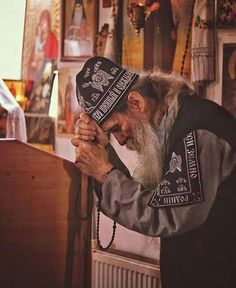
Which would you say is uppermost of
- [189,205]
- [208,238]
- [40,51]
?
[40,51]

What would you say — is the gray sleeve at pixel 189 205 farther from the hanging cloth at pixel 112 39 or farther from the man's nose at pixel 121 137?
the hanging cloth at pixel 112 39

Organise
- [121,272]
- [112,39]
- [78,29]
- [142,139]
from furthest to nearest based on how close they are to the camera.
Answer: [78,29] → [112,39] → [121,272] → [142,139]

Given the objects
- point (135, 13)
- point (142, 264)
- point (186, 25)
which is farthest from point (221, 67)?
point (142, 264)

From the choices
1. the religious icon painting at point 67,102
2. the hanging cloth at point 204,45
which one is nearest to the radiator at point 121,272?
the religious icon painting at point 67,102

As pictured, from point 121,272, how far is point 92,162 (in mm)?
1859

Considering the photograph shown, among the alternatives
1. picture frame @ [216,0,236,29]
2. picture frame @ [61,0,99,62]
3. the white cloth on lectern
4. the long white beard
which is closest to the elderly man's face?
the long white beard

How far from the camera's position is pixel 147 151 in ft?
6.28

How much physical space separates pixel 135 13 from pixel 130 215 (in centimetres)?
202

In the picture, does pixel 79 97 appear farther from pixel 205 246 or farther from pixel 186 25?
pixel 186 25

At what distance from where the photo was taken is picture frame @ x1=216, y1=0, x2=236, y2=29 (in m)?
3.01

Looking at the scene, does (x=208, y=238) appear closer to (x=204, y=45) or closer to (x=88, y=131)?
(x=88, y=131)

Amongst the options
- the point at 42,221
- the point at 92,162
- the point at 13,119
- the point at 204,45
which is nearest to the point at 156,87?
the point at 92,162

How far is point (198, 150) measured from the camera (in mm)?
1657

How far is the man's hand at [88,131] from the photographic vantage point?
71.7 inches
